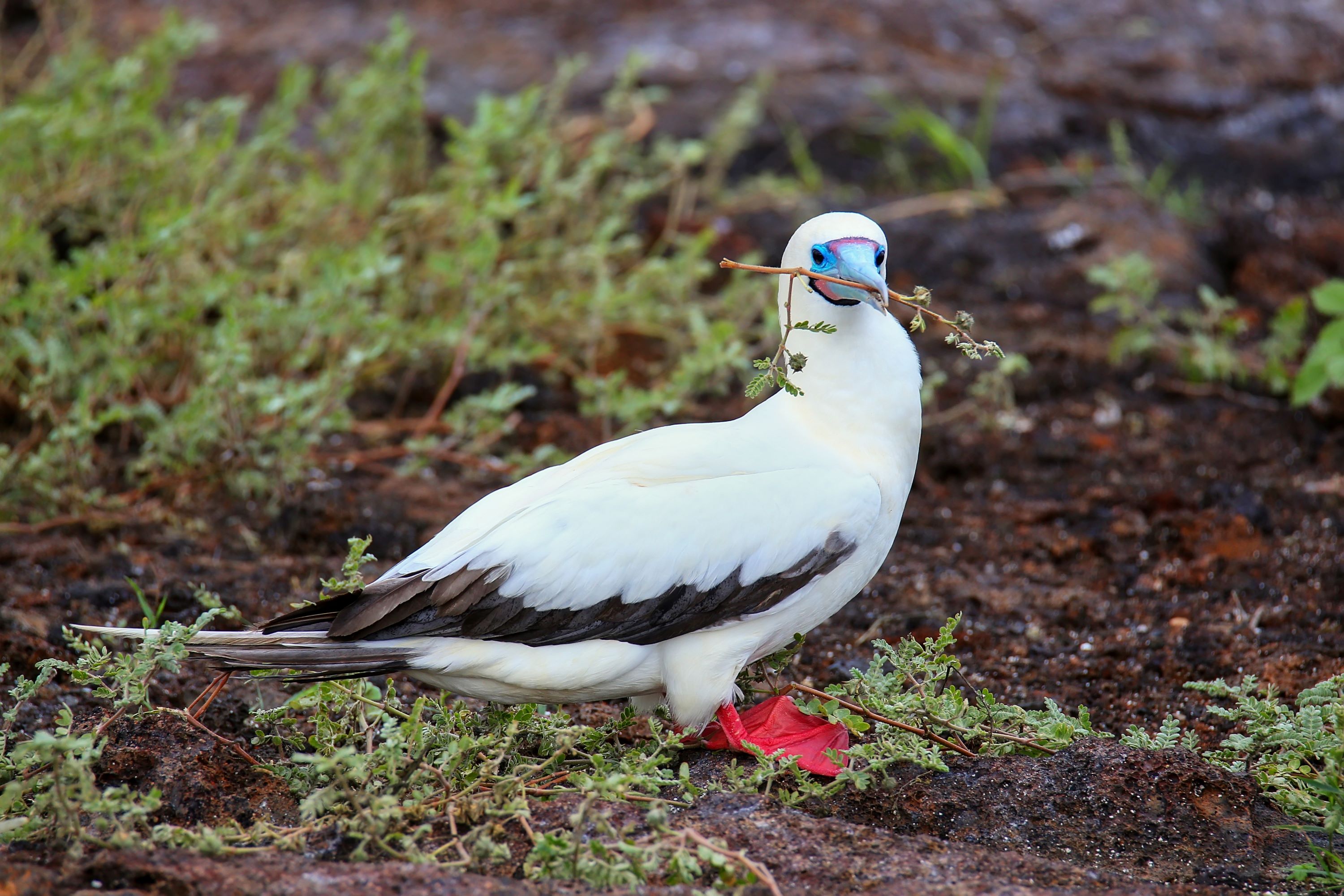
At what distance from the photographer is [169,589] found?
179 inches

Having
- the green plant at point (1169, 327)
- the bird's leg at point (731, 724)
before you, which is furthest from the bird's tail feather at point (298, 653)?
the green plant at point (1169, 327)

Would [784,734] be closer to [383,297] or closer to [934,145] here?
[383,297]

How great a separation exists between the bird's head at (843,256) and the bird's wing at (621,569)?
1.69 feet

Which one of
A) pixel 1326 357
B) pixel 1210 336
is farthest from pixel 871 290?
pixel 1210 336

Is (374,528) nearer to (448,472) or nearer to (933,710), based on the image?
(448,472)

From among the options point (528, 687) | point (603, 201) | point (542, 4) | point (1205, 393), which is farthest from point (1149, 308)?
point (542, 4)

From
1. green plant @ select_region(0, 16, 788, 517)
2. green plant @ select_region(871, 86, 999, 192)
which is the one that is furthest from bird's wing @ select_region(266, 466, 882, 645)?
green plant @ select_region(871, 86, 999, 192)

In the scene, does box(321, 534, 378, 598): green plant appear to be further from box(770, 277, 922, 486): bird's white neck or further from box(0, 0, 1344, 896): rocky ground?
box(770, 277, 922, 486): bird's white neck

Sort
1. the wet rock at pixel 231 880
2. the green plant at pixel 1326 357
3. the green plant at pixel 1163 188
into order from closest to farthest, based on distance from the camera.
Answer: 1. the wet rock at pixel 231 880
2. the green plant at pixel 1326 357
3. the green plant at pixel 1163 188

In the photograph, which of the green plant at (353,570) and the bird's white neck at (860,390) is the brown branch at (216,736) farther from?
the bird's white neck at (860,390)

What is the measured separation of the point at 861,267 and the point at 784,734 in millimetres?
1197

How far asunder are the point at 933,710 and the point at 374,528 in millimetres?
2464

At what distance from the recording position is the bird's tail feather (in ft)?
10.7

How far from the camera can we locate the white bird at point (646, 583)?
333cm
